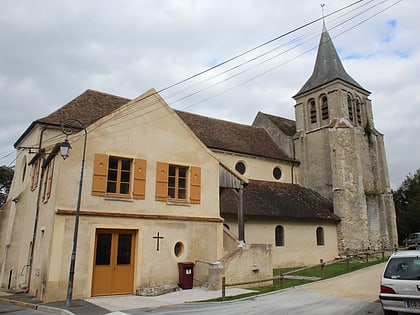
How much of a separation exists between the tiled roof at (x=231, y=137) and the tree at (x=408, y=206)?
20.3 meters

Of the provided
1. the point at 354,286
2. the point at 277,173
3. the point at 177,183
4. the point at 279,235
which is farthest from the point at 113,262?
the point at 277,173

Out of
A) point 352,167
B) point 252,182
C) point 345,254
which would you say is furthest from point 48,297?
point 352,167

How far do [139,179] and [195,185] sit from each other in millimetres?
2561

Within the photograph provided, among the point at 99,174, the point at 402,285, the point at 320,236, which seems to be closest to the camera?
the point at 402,285

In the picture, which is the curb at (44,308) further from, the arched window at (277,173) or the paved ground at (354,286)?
the arched window at (277,173)

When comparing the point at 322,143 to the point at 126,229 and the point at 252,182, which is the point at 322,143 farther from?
the point at 126,229

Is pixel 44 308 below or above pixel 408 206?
below

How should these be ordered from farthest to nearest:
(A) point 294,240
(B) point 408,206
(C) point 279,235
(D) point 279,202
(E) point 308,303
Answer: (B) point 408,206, (D) point 279,202, (A) point 294,240, (C) point 279,235, (E) point 308,303

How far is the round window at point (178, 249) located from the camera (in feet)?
45.3

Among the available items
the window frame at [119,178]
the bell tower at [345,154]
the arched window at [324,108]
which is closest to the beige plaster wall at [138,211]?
the window frame at [119,178]

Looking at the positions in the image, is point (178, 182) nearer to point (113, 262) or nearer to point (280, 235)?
point (113, 262)

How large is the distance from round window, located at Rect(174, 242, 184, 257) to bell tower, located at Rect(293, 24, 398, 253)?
613 inches

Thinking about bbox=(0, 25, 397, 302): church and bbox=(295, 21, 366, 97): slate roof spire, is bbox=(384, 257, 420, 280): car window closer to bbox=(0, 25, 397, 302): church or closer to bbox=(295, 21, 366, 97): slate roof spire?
bbox=(0, 25, 397, 302): church

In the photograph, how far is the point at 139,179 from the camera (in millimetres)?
13461
